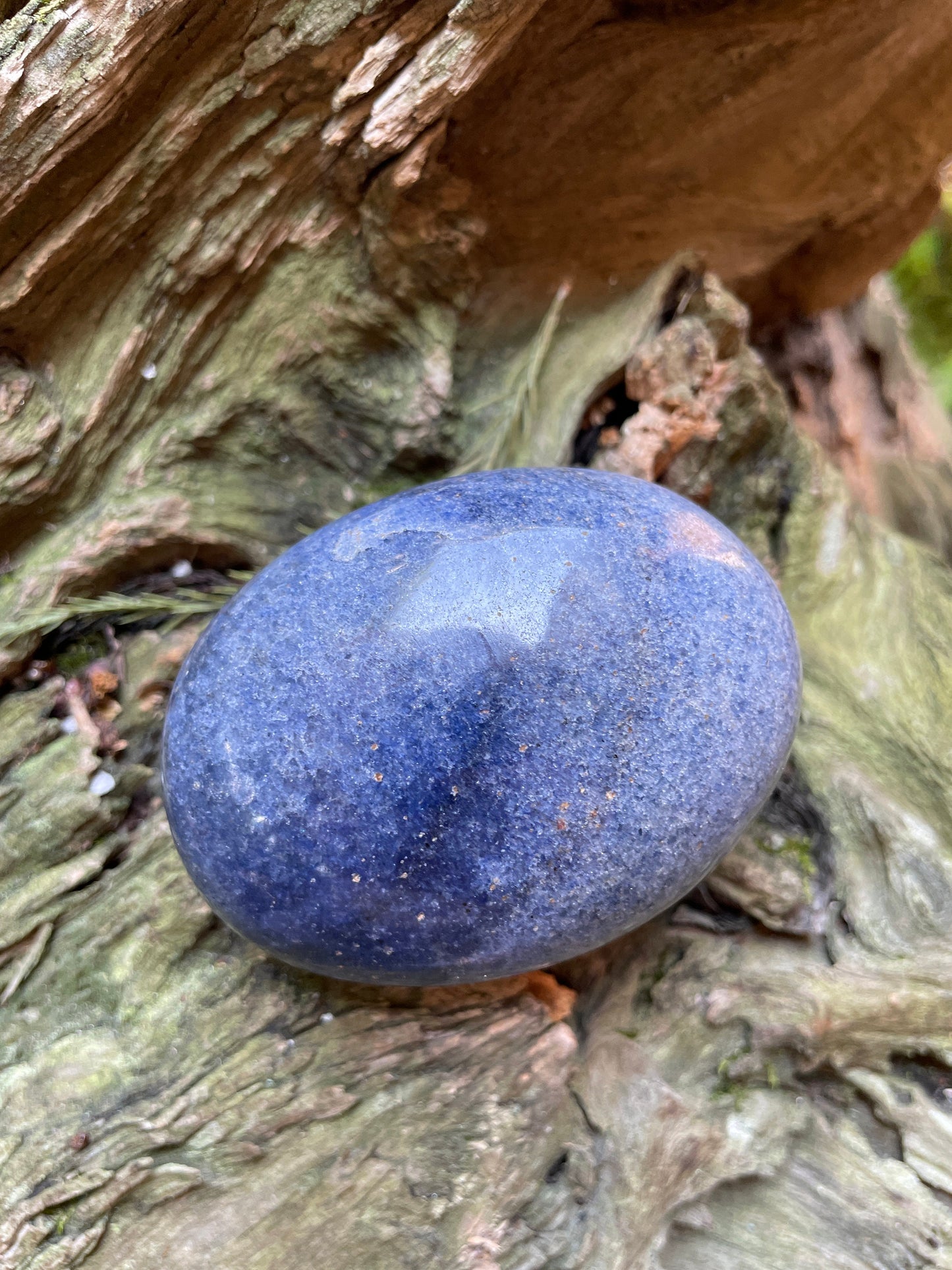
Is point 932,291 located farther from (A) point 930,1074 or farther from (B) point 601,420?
(A) point 930,1074

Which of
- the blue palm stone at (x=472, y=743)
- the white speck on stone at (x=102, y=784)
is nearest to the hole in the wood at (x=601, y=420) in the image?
the blue palm stone at (x=472, y=743)

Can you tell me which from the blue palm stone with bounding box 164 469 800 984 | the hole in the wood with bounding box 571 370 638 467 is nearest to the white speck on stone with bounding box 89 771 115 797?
the blue palm stone with bounding box 164 469 800 984

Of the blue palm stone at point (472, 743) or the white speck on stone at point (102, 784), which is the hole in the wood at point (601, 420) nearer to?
the blue palm stone at point (472, 743)

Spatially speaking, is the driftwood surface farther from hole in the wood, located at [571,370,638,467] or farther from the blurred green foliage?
the blurred green foliage

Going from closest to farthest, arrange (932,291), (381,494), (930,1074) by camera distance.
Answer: (930,1074) → (381,494) → (932,291)

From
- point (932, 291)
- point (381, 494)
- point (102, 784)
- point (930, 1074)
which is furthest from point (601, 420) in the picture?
point (932, 291)

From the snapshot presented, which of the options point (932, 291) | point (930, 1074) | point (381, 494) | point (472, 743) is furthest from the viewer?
point (932, 291)

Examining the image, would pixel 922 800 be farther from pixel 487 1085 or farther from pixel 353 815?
pixel 353 815
